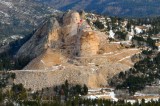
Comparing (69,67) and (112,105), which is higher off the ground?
(69,67)

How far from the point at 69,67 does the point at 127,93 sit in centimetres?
2184

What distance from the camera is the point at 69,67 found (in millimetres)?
199250

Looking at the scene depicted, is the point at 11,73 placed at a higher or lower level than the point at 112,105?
higher

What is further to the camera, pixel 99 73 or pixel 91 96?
pixel 99 73

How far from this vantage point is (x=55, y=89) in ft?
630

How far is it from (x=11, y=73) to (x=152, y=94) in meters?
48.6

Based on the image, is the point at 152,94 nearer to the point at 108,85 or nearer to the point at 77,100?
the point at 108,85

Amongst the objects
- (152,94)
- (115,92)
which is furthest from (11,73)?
(152,94)

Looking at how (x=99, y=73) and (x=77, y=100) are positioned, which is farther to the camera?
(x=99, y=73)

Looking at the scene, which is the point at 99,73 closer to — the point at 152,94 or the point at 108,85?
the point at 108,85

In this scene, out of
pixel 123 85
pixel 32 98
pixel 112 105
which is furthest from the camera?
pixel 123 85

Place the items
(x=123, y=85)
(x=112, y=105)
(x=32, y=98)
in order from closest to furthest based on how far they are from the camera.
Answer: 1. (x=112, y=105)
2. (x=32, y=98)
3. (x=123, y=85)

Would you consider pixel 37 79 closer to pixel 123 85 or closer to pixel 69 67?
pixel 69 67

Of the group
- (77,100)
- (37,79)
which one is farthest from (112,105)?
(37,79)
